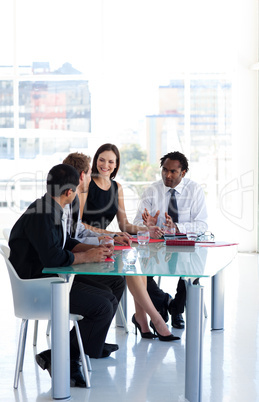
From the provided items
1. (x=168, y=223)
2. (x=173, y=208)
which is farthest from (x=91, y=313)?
(x=173, y=208)

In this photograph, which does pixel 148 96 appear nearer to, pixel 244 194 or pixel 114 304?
pixel 244 194

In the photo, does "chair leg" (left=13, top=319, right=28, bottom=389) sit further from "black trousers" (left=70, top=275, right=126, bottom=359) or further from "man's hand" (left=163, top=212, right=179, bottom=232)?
"man's hand" (left=163, top=212, right=179, bottom=232)

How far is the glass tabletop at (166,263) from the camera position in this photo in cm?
313

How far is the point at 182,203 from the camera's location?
498 cm

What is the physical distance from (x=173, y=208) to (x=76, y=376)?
73.2 inches

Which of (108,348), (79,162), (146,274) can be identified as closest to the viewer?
(146,274)

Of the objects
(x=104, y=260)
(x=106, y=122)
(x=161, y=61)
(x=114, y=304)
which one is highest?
(x=161, y=61)

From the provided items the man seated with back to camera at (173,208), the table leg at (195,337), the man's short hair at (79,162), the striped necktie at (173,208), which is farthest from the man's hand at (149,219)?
the table leg at (195,337)

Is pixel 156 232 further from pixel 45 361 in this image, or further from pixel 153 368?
pixel 45 361

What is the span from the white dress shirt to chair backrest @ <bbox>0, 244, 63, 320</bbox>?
1.64 meters

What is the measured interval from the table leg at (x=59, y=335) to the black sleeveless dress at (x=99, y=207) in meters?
1.68

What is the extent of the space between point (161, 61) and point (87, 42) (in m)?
1.23

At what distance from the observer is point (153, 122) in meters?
10.2

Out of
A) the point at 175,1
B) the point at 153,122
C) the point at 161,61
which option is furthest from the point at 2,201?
the point at 175,1
